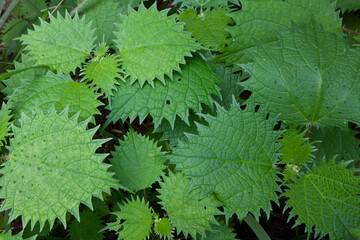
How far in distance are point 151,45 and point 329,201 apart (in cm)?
134

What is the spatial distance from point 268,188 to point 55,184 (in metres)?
1.14

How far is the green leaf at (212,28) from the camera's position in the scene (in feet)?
6.64

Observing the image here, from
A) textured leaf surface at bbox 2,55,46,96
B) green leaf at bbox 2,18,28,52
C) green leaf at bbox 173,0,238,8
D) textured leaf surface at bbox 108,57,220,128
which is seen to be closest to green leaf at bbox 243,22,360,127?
textured leaf surface at bbox 108,57,220,128

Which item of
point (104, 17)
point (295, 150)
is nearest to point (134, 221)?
point (295, 150)

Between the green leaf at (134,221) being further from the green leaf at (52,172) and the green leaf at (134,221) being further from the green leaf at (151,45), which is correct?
the green leaf at (151,45)

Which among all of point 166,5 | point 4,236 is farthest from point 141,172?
point 166,5

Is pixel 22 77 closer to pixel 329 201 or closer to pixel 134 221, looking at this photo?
pixel 134 221

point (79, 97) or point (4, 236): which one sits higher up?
point (79, 97)

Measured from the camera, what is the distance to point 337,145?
218 cm

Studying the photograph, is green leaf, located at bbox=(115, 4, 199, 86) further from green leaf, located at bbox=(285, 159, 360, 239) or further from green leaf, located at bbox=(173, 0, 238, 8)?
green leaf, located at bbox=(285, 159, 360, 239)

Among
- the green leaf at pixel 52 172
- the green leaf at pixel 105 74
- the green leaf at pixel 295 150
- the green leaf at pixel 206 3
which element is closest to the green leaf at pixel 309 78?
the green leaf at pixel 295 150

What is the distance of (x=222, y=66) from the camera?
2.15 metres

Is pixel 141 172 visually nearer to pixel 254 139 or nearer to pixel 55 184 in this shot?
pixel 55 184

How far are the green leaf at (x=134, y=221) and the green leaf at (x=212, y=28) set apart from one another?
1111 millimetres
